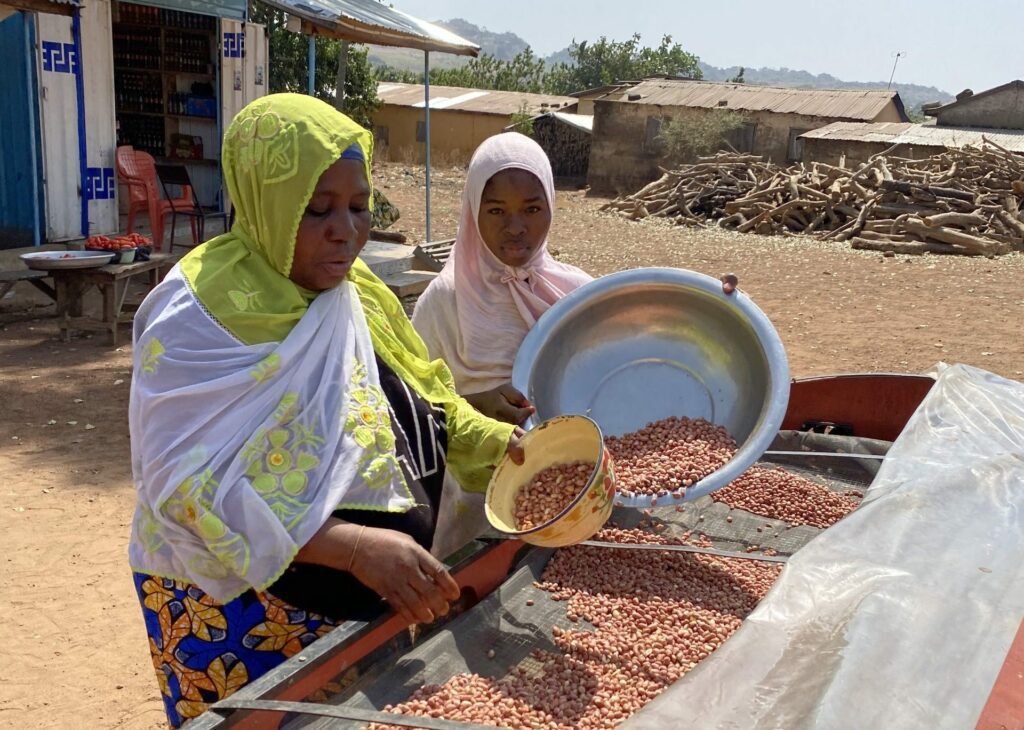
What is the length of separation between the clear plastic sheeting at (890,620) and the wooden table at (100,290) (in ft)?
21.0

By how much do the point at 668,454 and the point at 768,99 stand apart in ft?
74.1

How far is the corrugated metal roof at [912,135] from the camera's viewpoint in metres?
18.6

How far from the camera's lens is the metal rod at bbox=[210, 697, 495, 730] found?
4.72 ft

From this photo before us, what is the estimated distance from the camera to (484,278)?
108 inches

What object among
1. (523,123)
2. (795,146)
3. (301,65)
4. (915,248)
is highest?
(301,65)

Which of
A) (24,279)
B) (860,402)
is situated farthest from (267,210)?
(24,279)

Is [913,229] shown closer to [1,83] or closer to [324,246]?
[1,83]

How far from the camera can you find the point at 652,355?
9.61 ft

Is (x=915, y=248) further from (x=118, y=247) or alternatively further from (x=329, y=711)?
(x=329, y=711)

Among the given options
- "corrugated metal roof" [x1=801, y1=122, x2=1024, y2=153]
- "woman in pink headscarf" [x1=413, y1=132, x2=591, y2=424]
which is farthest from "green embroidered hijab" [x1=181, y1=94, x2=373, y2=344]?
"corrugated metal roof" [x1=801, y1=122, x2=1024, y2=153]

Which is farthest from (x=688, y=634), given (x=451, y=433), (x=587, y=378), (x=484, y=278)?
(x=484, y=278)

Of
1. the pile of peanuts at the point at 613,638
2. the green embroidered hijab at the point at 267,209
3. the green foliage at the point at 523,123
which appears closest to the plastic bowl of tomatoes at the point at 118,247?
the pile of peanuts at the point at 613,638

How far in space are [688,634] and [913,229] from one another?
14.0 metres

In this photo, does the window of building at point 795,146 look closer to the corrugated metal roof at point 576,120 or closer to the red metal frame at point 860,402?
the corrugated metal roof at point 576,120
